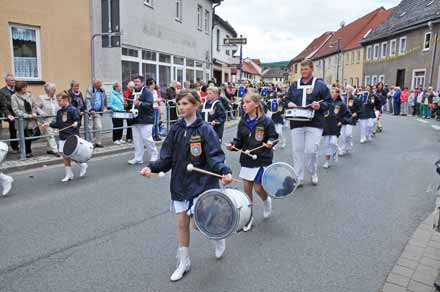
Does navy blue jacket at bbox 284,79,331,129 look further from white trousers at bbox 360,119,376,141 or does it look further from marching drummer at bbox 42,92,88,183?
white trousers at bbox 360,119,376,141

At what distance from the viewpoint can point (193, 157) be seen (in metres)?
3.77

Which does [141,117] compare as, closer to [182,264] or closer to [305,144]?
[305,144]

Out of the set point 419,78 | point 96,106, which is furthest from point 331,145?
point 419,78

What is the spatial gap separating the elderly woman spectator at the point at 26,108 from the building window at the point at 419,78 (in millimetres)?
31403

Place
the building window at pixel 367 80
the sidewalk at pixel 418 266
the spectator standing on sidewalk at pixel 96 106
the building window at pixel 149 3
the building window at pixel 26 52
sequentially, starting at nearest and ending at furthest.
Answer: the sidewalk at pixel 418 266 < the spectator standing on sidewalk at pixel 96 106 < the building window at pixel 26 52 < the building window at pixel 149 3 < the building window at pixel 367 80

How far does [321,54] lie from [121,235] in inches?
2743

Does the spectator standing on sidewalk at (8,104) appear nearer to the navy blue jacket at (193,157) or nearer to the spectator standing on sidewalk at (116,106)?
the spectator standing on sidewalk at (116,106)

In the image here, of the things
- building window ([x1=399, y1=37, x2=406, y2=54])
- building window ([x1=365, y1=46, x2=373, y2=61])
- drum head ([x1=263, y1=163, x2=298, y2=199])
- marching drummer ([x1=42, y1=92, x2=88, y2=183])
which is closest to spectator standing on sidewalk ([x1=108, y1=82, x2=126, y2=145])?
marching drummer ([x1=42, y1=92, x2=88, y2=183])

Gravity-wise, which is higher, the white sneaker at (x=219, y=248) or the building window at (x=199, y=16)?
the building window at (x=199, y=16)

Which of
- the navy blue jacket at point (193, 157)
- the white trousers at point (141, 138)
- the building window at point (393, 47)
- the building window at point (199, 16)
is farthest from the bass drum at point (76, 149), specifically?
the building window at point (393, 47)

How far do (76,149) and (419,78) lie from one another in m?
33.2

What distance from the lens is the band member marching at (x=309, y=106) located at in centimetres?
671

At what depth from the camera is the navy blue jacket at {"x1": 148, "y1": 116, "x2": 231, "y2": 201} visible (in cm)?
376

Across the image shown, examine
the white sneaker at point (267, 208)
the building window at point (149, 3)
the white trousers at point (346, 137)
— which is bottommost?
the white sneaker at point (267, 208)
